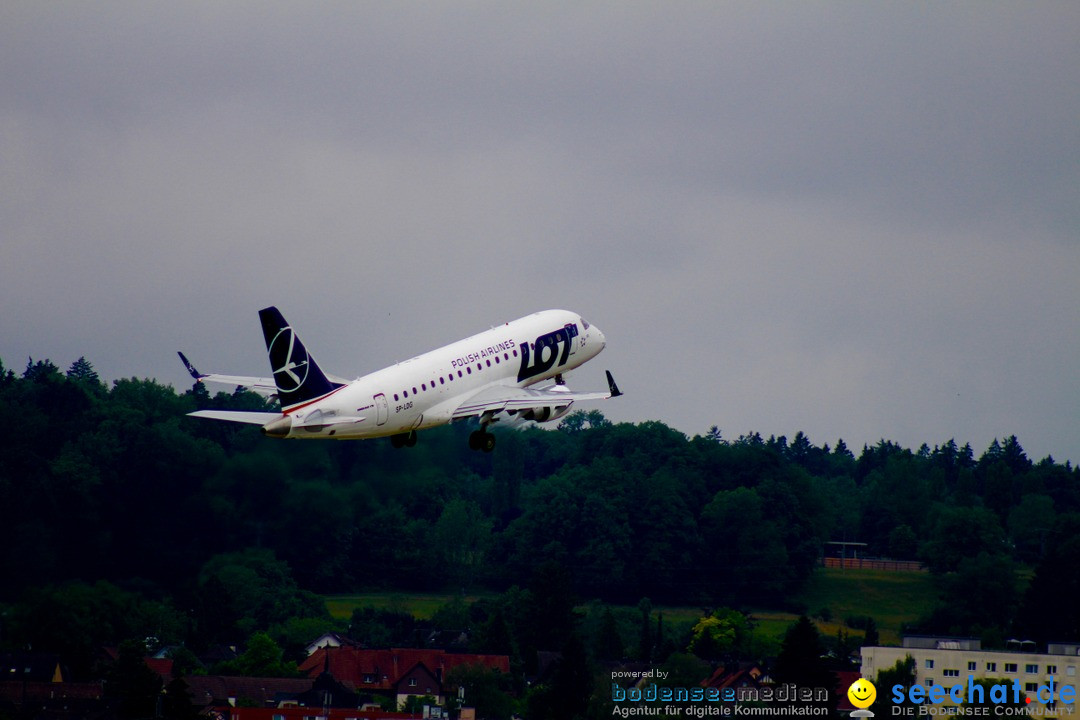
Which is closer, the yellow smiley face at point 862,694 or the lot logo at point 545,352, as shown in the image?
the yellow smiley face at point 862,694

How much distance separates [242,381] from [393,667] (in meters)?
56.8

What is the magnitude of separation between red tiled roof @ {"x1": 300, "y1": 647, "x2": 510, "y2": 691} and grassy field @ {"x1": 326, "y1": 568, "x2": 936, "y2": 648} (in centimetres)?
375

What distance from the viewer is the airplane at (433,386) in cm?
6825

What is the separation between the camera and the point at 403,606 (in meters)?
130

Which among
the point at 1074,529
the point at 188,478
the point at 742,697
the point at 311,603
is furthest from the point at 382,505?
the point at 1074,529

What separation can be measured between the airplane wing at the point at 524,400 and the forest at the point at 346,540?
7276 millimetres

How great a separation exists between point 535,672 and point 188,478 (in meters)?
50.6

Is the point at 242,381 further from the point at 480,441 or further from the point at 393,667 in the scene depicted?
the point at 393,667

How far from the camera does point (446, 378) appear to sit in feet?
241

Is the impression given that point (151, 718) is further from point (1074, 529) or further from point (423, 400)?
→ point (1074, 529)

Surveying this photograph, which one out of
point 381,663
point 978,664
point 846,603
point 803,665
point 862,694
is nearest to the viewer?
point 862,694

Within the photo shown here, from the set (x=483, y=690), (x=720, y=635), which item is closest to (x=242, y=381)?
(x=483, y=690)

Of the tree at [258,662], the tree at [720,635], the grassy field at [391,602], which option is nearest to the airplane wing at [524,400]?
the grassy field at [391,602]

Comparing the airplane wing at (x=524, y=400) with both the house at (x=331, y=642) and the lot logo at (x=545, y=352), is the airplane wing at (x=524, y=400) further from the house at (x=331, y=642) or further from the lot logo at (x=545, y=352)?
the house at (x=331, y=642)
